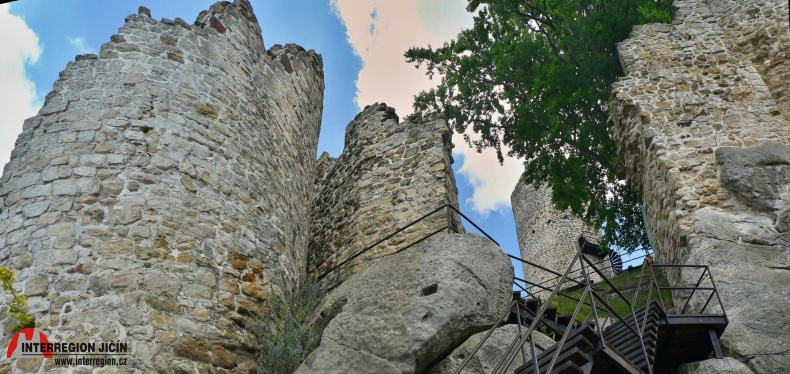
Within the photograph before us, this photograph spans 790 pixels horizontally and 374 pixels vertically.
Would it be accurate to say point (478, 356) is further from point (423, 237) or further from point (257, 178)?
point (257, 178)

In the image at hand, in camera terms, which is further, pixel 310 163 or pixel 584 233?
pixel 584 233

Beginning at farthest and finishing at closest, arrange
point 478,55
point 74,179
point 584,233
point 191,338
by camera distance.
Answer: point 584,233
point 478,55
point 74,179
point 191,338

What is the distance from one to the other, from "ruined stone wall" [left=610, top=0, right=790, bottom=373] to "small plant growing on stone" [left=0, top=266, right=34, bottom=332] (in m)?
7.02

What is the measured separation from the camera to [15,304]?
235 inches

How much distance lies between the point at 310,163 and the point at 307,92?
1.31 meters

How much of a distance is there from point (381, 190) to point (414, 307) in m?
3.84

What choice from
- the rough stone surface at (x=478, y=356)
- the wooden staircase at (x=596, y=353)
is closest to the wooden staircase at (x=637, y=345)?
the wooden staircase at (x=596, y=353)

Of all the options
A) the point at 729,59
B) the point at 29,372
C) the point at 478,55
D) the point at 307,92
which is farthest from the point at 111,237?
the point at 478,55

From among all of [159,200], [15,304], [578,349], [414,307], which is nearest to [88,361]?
[15,304]

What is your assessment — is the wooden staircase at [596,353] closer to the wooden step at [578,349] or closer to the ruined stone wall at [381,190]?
the wooden step at [578,349]

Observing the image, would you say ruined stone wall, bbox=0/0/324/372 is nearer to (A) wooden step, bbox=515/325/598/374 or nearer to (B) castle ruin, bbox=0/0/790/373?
(B) castle ruin, bbox=0/0/790/373

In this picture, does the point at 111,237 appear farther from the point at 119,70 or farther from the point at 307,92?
the point at 307,92

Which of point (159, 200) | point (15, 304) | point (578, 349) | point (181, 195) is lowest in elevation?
point (578, 349)

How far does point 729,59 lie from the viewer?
35.8 ft
